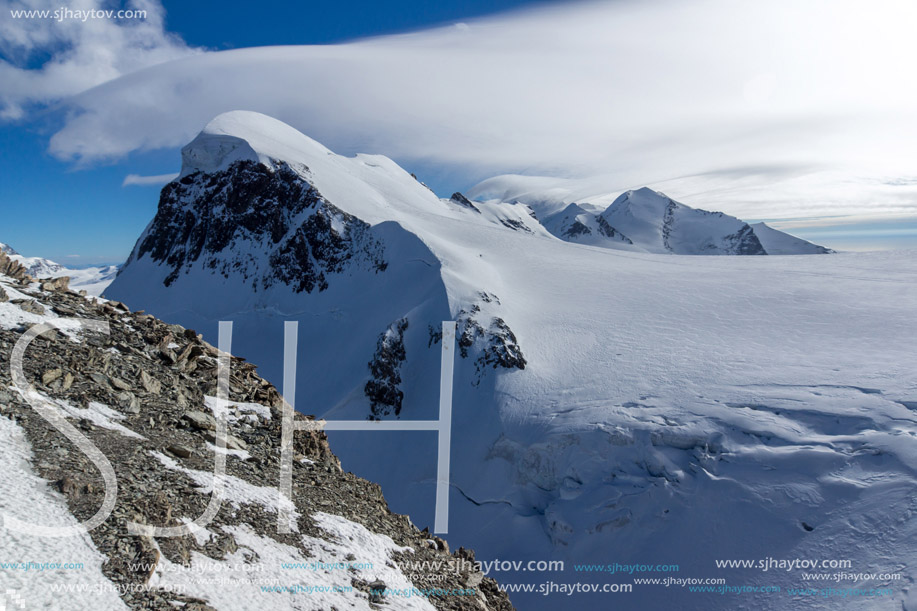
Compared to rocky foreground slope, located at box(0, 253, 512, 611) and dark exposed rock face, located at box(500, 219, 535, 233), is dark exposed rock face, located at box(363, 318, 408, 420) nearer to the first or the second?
rocky foreground slope, located at box(0, 253, 512, 611)

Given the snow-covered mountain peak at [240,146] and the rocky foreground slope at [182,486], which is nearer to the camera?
the rocky foreground slope at [182,486]

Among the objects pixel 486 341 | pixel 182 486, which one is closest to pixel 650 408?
pixel 486 341

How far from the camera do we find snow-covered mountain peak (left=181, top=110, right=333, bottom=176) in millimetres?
68750

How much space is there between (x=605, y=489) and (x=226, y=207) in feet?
204

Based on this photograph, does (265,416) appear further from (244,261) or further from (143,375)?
(244,261)

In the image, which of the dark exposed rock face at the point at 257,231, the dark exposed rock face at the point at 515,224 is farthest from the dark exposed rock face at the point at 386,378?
the dark exposed rock face at the point at 515,224

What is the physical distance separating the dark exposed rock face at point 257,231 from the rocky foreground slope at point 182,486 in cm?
4220

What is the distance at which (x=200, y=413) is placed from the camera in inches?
380

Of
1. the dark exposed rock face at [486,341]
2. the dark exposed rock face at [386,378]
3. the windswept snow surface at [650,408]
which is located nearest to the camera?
the windswept snow surface at [650,408]

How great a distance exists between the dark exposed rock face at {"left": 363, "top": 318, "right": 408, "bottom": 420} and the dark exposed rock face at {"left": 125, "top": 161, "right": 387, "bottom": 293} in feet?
43.1

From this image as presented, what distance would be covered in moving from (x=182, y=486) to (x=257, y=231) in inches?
2476

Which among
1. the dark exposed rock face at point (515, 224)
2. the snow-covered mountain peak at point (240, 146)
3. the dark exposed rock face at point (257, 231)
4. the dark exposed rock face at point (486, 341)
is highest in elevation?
the snow-covered mountain peak at point (240, 146)

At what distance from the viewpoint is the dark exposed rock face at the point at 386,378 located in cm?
4016

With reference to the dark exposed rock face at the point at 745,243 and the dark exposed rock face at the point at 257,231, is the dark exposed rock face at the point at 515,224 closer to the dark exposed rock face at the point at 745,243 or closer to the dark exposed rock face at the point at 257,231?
the dark exposed rock face at the point at 257,231
